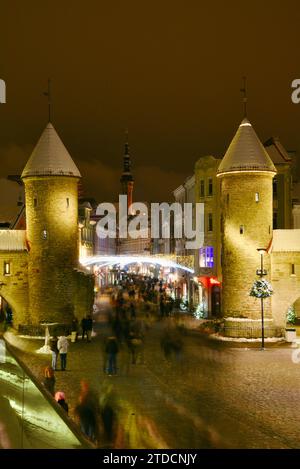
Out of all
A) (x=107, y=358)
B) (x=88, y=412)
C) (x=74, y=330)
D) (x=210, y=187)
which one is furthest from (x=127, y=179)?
(x=88, y=412)

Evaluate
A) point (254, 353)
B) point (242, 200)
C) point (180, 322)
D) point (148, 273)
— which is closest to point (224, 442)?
point (254, 353)

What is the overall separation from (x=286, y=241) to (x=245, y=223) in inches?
87.4

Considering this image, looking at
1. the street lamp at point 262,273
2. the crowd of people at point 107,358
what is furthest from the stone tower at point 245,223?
the crowd of people at point 107,358

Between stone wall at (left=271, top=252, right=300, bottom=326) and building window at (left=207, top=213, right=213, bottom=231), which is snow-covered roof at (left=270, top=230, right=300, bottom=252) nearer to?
stone wall at (left=271, top=252, right=300, bottom=326)

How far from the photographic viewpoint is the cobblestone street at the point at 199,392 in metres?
16.3

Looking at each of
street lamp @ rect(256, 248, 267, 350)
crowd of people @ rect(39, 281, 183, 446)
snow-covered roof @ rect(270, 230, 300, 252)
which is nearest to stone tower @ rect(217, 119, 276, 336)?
snow-covered roof @ rect(270, 230, 300, 252)

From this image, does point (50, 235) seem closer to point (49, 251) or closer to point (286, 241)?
point (49, 251)

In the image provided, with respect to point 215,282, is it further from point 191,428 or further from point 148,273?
point 148,273

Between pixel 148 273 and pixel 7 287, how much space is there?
226ft

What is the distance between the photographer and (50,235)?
124ft

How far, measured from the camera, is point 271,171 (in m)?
37.2

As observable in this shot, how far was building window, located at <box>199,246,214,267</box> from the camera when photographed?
48.6 metres

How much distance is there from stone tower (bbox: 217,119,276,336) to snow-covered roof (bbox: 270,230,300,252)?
0.38 m

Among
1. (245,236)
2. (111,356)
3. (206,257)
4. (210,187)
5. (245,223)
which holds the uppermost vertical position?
(210,187)
